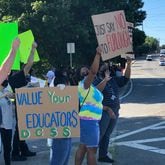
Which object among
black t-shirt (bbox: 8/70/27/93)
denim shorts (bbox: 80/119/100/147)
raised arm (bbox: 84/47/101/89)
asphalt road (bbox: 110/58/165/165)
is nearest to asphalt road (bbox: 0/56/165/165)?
asphalt road (bbox: 110/58/165/165)

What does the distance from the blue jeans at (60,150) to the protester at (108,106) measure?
1.78 metres

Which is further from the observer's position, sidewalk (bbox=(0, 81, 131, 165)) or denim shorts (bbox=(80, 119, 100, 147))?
sidewalk (bbox=(0, 81, 131, 165))

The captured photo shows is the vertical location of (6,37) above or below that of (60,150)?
above

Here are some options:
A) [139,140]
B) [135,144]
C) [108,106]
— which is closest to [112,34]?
[108,106]

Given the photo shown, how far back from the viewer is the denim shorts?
6.48 meters

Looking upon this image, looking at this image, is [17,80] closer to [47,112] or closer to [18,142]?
[18,142]

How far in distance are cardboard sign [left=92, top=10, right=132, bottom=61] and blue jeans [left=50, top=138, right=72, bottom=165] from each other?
1.87 m

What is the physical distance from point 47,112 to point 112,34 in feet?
8.14

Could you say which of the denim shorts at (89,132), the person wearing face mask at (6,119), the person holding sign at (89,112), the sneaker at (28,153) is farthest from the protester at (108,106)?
the person wearing face mask at (6,119)

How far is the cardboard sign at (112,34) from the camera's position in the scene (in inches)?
298

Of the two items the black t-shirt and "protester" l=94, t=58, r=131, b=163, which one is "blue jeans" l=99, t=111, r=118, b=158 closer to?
"protester" l=94, t=58, r=131, b=163

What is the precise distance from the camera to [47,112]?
5758 millimetres

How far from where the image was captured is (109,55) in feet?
24.6

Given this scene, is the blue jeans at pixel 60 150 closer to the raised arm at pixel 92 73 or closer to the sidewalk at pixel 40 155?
the raised arm at pixel 92 73
